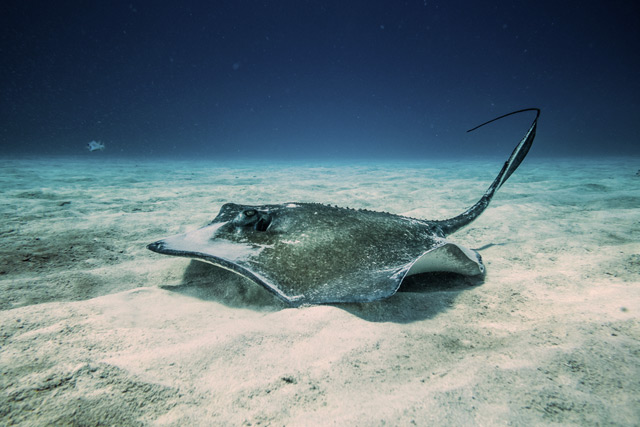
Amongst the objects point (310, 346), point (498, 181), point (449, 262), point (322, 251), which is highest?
point (498, 181)

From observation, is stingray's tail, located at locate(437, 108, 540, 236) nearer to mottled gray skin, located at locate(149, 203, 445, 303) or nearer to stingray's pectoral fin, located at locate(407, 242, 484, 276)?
mottled gray skin, located at locate(149, 203, 445, 303)

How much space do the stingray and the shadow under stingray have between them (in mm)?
160

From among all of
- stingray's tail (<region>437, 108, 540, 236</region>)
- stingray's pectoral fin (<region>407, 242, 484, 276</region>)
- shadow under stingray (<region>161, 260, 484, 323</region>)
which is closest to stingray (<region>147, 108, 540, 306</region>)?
stingray's pectoral fin (<region>407, 242, 484, 276</region>)

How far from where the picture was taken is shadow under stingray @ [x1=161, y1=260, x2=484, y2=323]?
1.77 m

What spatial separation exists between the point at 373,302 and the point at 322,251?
1.74 ft

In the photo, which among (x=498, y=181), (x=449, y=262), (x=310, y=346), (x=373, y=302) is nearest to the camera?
(x=310, y=346)

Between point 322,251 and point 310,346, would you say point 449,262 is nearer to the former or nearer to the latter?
point 322,251

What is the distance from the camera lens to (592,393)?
1024 millimetres

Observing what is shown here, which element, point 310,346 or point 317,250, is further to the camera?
point 317,250

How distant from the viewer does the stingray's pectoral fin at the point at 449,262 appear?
199cm

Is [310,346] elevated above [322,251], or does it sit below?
below

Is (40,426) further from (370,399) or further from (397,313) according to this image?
(397,313)

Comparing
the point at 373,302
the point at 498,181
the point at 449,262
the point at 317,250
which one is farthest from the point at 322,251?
the point at 498,181

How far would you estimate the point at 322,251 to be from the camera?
6.32ft
